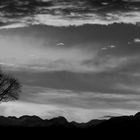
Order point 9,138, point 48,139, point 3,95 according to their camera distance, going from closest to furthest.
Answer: point 9,138, point 48,139, point 3,95

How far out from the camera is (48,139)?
6625 centimetres

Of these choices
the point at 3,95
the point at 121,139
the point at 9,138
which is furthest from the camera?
the point at 3,95

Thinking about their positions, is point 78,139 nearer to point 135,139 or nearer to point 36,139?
point 36,139

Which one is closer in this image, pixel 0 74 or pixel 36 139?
pixel 36 139

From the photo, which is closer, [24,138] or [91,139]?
[24,138]

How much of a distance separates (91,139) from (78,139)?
338 cm

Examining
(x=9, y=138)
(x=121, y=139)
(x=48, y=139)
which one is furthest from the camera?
(x=121, y=139)

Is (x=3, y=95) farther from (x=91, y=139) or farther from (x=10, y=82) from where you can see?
(x=91, y=139)

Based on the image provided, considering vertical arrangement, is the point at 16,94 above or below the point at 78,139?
above

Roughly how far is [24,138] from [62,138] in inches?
277

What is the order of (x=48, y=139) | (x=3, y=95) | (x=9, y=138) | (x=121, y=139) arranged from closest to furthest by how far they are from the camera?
(x=9, y=138)
(x=48, y=139)
(x=121, y=139)
(x=3, y=95)

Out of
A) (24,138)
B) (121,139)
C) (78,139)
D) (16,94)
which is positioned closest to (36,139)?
(24,138)

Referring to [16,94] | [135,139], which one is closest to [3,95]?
[16,94]

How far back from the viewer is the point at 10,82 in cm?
8562
